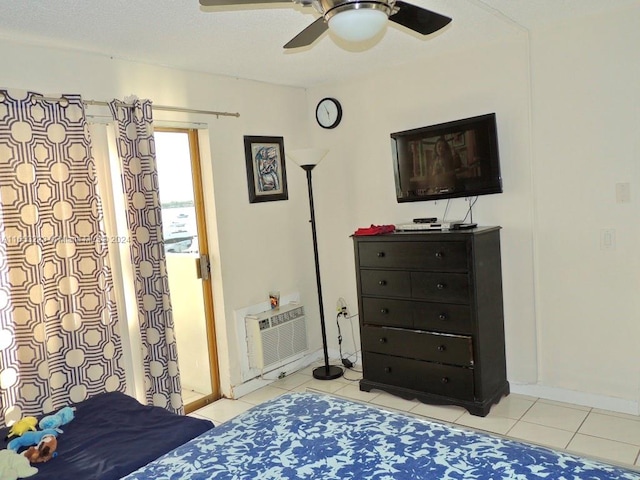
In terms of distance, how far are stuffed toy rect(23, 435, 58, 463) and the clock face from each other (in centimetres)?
319

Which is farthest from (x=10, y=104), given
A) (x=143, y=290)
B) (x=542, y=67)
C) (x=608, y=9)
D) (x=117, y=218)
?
(x=608, y=9)

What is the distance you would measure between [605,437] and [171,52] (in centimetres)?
347

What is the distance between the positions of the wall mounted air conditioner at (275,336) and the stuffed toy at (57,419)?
5.69 ft

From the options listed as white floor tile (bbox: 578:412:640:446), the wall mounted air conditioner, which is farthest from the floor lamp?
white floor tile (bbox: 578:412:640:446)

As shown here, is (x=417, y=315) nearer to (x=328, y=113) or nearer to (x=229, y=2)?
(x=328, y=113)

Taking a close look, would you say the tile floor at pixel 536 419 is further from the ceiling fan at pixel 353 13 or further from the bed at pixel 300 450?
the ceiling fan at pixel 353 13

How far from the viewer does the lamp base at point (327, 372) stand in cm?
414

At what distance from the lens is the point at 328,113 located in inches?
173

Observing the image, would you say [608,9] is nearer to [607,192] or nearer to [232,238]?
[607,192]

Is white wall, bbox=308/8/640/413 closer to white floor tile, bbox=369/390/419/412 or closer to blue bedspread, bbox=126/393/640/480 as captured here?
white floor tile, bbox=369/390/419/412

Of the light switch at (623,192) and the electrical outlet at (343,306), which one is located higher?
the light switch at (623,192)

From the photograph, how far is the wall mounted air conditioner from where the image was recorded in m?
3.96

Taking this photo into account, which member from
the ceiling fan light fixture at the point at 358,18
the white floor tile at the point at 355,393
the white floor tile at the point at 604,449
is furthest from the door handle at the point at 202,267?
the white floor tile at the point at 604,449

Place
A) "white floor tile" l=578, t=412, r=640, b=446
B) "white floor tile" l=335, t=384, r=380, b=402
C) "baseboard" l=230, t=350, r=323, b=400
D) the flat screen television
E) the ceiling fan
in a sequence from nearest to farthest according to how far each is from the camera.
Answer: the ceiling fan
"white floor tile" l=578, t=412, r=640, b=446
the flat screen television
"white floor tile" l=335, t=384, r=380, b=402
"baseboard" l=230, t=350, r=323, b=400
